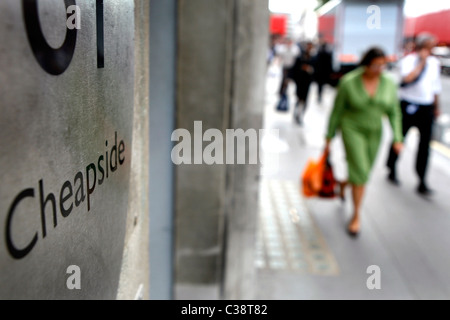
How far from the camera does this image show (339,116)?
4523 mm

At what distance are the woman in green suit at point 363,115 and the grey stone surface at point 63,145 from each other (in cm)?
323

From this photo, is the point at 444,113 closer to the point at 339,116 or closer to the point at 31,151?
the point at 339,116

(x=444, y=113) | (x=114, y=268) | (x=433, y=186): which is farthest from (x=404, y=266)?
(x=444, y=113)

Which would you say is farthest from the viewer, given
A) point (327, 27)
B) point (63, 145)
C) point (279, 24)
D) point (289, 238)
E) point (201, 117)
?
point (279, 24)

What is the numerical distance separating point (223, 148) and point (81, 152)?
1.68 m

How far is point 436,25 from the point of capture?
22.5 metres

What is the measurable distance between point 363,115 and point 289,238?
1373 mm

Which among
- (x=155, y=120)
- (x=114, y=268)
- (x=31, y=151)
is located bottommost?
(x=114, y=268)

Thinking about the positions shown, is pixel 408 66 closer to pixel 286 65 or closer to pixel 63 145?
pixel 286 65

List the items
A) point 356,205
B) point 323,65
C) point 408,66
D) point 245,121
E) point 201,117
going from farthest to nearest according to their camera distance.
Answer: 1. point 323,65
2. point 408,66
3. point 356,205
4. point 245,121
5. point 201,117

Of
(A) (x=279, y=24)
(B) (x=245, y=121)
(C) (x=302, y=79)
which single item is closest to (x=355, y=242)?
(B) (x=245, y=121)

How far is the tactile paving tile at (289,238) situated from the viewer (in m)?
3.89

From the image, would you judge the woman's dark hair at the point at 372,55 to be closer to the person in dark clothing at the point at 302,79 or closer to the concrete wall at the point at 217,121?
the concrete wall at the point at 217,121

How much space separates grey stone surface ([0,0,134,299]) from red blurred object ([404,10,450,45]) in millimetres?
23614
